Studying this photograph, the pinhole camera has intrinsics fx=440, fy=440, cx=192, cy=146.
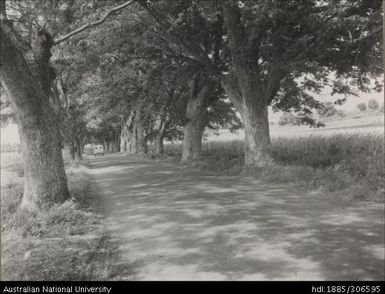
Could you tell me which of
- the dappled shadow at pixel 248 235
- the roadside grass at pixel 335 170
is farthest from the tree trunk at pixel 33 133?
the roadside grass at pixel 335 170

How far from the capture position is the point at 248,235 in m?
7.41

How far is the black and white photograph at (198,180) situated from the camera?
19.7ft

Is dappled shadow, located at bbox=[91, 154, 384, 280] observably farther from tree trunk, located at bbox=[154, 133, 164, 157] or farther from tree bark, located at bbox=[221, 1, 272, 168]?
tree trunk, located at bbox=[154, 133, 164, 157]

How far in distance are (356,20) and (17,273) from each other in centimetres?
1213

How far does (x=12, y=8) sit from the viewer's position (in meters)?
14.6

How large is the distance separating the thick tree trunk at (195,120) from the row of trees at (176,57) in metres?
0.06

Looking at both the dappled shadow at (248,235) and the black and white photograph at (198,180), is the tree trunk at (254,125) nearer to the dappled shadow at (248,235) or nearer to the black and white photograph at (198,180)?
the black and white photograph at (198,180)

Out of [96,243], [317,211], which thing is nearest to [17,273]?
[96,243]

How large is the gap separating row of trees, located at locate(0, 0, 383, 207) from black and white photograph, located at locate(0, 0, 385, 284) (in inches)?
2.4

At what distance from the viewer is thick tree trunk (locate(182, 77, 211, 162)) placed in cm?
2488

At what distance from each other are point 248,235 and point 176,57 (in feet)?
52.0

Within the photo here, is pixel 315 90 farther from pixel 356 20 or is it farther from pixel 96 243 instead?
pixel 96 243

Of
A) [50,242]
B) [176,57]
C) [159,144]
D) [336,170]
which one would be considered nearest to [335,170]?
[336,170]

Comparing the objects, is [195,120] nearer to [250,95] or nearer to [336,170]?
[250,95]
